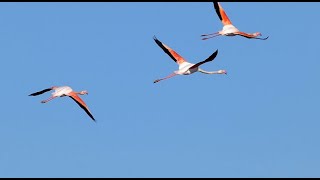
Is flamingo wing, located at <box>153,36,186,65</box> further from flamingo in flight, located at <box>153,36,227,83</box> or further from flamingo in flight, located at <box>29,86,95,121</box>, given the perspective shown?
flamingo in flight, located at <box>29,86,95,121</box>

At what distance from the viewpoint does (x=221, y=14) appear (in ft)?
138

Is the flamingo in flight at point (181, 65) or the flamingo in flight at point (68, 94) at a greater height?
the flamingo in flight at point (181, 65)

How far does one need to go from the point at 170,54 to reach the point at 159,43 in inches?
40.0

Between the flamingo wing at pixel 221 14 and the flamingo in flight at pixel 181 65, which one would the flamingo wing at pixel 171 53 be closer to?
the flamingo in flight at pixel 181 65

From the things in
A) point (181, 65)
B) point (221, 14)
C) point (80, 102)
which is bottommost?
point (80, 102)

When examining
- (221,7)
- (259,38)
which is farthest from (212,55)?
(221,7)

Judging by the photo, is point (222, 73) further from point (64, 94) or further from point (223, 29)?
point (64, 94)

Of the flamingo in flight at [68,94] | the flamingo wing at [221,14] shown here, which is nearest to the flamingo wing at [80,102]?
the flamingo in flight at [68,94]

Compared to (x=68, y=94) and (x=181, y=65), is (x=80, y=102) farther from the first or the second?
(x=181, y=65)

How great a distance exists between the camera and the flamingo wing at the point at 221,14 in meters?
41.6

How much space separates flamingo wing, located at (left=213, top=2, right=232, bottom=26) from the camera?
4159 cm

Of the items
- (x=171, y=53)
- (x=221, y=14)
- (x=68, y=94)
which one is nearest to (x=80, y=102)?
(x=68, y=94)

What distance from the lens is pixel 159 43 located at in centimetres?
4234

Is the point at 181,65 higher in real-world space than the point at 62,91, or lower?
higher
